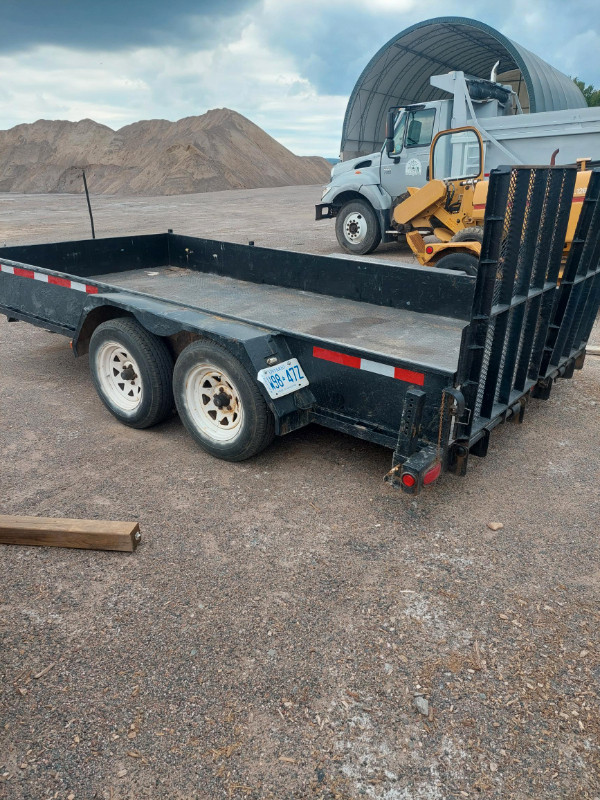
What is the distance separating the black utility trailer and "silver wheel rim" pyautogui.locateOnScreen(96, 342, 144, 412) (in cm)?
1

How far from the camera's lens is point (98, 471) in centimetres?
418

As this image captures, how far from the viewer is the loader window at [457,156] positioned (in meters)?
10.1

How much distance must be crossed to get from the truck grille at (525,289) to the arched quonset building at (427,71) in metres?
13.4

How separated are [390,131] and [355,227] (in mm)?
1912

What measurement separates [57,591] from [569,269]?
421 cm

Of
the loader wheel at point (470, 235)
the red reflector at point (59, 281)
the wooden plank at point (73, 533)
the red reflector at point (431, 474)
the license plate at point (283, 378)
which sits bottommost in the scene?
the wooden plank at point (73, 533)

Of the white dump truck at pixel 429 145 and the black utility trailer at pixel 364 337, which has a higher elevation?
the white dump truck at pixel 429 145

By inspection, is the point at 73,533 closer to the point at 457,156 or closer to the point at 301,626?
the point at 301,626

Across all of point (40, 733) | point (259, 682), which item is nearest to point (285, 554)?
point (259, 682)

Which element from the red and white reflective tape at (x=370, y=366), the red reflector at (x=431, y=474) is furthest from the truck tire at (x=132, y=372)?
the red reflector at (x=431, y=474)

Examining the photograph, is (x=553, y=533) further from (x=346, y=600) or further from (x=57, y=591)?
(x=57, y=591)

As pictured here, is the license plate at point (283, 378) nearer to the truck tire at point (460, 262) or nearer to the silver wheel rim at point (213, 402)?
the silver wheel rim at point (213, 402)

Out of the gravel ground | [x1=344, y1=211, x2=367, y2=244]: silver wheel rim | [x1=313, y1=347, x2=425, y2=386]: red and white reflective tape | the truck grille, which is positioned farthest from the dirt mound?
[x1=313, y1=347, x2=425, y2=386]: red and white reflective tape

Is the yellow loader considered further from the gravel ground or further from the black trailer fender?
the gravel ground
